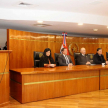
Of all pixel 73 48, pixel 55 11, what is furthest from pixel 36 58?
pixel 73 48

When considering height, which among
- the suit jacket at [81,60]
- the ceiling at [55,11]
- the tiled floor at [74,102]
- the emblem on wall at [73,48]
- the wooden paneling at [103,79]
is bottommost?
the tiled floor at [74,102]

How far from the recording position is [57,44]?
7504 millimetres

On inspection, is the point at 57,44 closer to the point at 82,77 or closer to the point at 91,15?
the point at 91,15

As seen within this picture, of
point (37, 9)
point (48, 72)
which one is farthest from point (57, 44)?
point (48, 72)

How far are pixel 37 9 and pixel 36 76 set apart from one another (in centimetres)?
215

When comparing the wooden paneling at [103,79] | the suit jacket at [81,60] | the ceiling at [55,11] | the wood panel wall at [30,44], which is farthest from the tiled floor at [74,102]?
the wood panel wall at [30,44]

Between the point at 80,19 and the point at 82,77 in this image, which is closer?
the point at 82,77

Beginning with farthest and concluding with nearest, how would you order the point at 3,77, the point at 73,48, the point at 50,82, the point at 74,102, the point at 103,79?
the point at 73,48 < the point at 103,79 < the point at 50,82 < the point at 74,102 < the point at 3,77

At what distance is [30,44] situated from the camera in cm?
651

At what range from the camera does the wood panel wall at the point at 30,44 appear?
580cm

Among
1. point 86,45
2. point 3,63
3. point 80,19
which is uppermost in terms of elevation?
point 80,19

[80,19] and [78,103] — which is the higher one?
[80,19]

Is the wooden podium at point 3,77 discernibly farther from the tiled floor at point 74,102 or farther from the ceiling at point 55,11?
the ceiling at point 55,11

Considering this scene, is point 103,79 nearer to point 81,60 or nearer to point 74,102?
point 81,60
